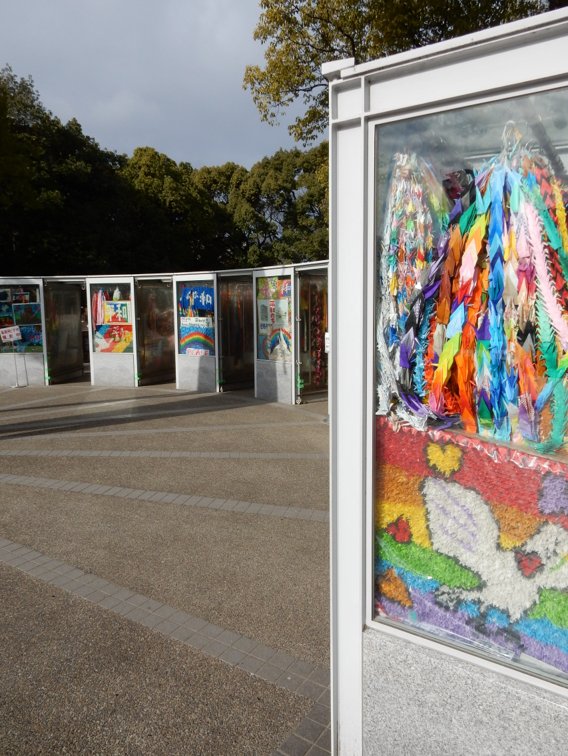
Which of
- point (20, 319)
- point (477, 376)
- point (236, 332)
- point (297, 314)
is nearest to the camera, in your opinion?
point (477, 376)

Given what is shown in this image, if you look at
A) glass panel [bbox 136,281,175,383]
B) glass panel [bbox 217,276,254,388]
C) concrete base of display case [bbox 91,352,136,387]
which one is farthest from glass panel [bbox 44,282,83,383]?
glass panel [bbox 217,276,254,388]

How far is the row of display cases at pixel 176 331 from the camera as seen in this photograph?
11.7 metres

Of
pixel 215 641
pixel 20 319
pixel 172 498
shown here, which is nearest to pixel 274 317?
pixel 172 498

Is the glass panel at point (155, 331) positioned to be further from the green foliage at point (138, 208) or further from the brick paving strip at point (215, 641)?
the brick paving strip at point (215, 641)

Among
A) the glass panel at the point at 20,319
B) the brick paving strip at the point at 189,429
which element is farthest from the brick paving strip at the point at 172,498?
the glass panel at the point at 20,319

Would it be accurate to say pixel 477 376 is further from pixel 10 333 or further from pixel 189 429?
pixel 10 333

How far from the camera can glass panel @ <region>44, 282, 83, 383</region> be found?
14.5 meters

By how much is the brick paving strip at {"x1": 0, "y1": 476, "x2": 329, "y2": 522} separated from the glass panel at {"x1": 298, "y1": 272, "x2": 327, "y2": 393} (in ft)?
18.3

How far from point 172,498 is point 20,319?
32.4 feet

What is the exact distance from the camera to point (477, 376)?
2.08 m

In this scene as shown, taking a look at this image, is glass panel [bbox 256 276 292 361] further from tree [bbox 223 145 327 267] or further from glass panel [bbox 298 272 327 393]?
tree [bbox 223 145 327 267]

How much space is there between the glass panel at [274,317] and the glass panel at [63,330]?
19.0 ft

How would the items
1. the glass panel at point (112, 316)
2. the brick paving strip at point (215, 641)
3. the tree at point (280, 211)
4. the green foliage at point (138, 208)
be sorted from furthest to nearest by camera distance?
the tree at point (280, 211) < the green foliage at point (138, 208) < the glass panel at point (112, 316) < the brick paving strip at point (215, 641)

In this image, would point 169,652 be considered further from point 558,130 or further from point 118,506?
point 558,130
